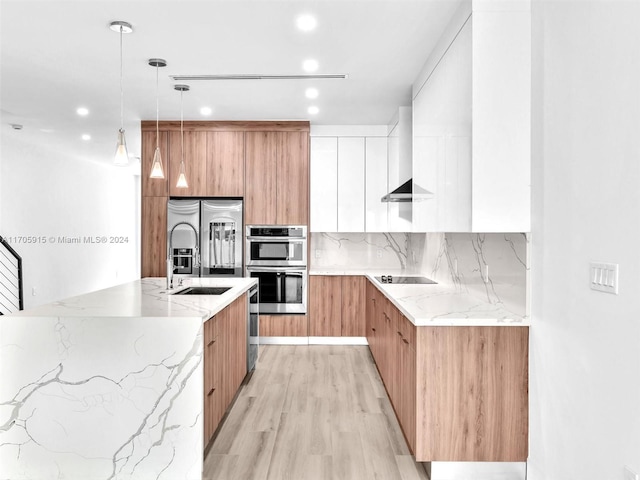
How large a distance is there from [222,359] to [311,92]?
2620 millimetres

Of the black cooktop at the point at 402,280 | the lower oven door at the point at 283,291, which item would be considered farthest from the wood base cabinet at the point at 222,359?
the lower oven door at the point at 283,291

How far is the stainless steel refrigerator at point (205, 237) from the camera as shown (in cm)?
545

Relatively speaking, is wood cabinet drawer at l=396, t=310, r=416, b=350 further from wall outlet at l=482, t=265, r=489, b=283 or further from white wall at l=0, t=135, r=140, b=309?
white wall at l=0, t=135, r=140, b=309

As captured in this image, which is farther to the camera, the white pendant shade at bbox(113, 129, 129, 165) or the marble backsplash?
the white pendant shade at bbox(113, 129, 129, 165)

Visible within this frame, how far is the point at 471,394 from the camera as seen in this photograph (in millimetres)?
2430

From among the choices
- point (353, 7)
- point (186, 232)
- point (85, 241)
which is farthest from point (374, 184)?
point (85, 241)

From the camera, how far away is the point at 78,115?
519 centimetres

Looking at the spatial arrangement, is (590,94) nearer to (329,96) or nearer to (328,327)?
(329,96)

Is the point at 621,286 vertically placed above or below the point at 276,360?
above

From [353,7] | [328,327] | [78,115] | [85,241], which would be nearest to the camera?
[353,7]

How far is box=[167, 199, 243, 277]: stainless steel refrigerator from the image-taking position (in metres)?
5.45

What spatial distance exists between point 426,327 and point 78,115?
15.4 ft

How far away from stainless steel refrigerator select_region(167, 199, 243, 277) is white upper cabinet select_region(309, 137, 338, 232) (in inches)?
37.0

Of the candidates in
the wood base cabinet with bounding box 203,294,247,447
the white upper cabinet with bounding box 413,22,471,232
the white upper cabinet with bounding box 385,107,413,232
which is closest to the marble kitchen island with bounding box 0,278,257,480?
the wood base cabinet with bounding box 203,294,247,447
